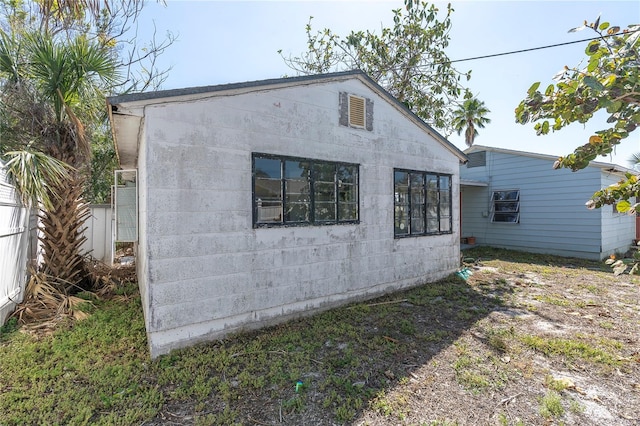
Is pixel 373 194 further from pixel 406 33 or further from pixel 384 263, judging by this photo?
pixel 406 33

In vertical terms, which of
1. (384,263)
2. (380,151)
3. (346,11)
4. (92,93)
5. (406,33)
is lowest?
(384,263)

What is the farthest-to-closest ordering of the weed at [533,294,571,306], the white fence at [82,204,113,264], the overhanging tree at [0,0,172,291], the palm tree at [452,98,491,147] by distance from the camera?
the palm tree at [452,98,491,147]
the white fence at [82,204,113,264]
the weed at [533,294,571,306]
the overhanging tree at [0,0,172,291]

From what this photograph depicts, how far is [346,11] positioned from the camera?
8.48m

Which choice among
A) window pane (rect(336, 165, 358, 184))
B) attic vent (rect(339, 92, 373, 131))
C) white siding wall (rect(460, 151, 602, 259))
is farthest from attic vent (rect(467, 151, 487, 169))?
window pane (rect(336, 165, 358, 184))

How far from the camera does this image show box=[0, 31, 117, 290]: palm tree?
17.6 ft

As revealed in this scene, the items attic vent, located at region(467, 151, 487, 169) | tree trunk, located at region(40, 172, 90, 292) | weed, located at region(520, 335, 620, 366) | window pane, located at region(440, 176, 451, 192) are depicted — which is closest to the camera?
weed, located at region(520, 335, 620, 366)

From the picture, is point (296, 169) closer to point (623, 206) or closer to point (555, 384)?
point (555, 384)

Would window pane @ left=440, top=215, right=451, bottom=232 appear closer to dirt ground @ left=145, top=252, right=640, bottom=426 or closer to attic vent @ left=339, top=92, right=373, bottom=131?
dirt ground @ left=145, top=252, right=640, bottom=426

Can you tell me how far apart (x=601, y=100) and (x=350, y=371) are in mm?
3351

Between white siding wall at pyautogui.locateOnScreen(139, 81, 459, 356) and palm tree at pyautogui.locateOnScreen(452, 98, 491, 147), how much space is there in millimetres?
13364

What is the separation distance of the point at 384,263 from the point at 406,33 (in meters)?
10.3

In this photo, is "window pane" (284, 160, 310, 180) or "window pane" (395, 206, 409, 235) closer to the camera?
"window pane" (284, 160, 310, 180)

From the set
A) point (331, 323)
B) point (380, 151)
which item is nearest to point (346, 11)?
point (380, 151)

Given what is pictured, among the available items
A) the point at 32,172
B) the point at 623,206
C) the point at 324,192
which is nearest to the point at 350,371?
the point at 324,192
